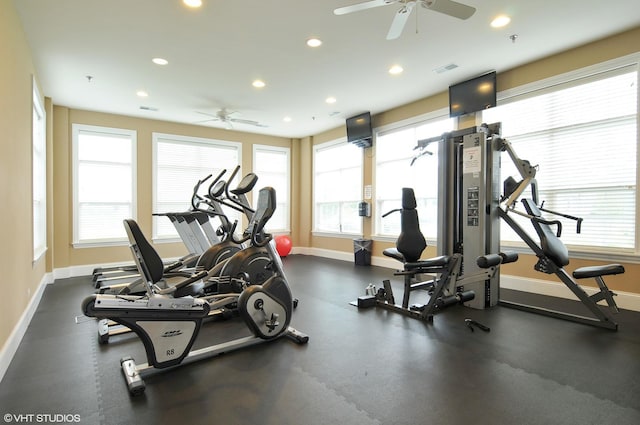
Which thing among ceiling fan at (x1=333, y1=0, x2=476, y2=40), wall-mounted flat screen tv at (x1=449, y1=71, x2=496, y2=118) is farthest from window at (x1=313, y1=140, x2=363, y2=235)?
ceiling fan at (x1=333, y1=0, x2=476, y2=40)

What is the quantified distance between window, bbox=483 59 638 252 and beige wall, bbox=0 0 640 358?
27cm

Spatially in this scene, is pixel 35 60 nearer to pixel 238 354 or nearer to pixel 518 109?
pixel 238 354

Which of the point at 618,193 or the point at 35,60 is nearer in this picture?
the point at 618,193

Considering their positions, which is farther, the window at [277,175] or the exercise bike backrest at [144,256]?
the window at [277,175]

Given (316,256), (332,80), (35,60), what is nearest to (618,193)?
(332,80)

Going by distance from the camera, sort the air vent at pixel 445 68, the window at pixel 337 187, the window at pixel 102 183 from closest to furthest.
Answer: the air vent at pixel 445 68, the window at pixel 102 183, the window at pixel 337 187

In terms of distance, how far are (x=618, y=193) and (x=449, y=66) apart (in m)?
2.56

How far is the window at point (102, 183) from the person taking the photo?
6285 millimetres

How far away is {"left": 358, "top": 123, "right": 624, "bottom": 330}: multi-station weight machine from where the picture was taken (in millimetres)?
3422

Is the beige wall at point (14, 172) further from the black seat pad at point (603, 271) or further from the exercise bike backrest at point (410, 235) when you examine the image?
the black seat pad at point (603, 271)

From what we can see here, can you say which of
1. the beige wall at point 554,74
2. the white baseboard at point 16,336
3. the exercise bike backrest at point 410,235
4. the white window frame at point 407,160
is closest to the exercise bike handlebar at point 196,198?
the white baseboard at point 16,336

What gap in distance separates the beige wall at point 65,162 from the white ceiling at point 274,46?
22cm

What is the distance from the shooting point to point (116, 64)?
4.42 metres

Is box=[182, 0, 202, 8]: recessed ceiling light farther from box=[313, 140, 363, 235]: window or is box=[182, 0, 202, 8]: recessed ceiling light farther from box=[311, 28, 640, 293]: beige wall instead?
box=[313, 140, 363, 235]: window
